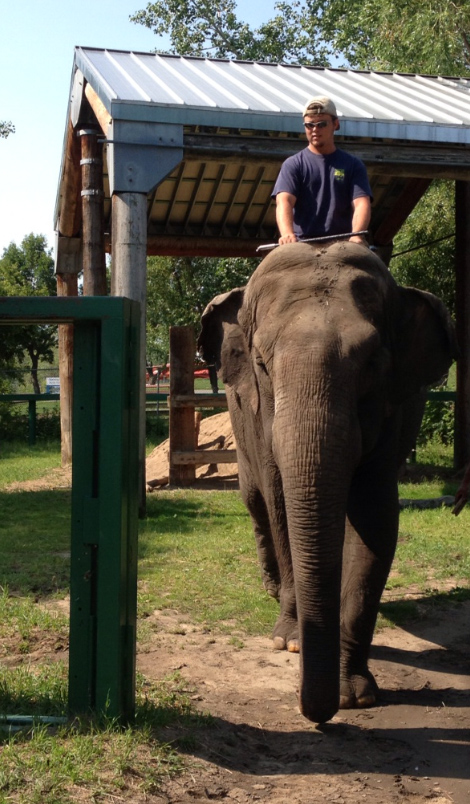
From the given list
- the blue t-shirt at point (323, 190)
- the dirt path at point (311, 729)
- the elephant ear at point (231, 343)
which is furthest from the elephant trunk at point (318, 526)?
the blue t-shirt at point (323, 190)

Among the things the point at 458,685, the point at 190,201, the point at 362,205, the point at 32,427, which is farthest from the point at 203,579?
the point at 32,427

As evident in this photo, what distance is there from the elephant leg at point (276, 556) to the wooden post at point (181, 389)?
5937mm

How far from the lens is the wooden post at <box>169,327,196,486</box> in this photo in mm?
13367

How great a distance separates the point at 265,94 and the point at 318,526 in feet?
28.2

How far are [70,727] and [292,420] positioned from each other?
1.65 m

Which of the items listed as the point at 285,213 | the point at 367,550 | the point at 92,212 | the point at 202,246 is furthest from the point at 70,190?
the point at 367,550

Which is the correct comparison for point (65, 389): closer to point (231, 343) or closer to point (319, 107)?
point (231, 343)

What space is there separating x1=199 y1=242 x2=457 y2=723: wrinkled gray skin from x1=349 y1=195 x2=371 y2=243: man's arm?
1.45ft

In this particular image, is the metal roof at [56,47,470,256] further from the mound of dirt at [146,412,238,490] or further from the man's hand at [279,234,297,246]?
the man's hand at [279,234,297,246]

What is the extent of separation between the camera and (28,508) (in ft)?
38.7

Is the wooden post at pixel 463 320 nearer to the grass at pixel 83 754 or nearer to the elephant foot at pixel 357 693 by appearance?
the elephant foot at pixel 357 693

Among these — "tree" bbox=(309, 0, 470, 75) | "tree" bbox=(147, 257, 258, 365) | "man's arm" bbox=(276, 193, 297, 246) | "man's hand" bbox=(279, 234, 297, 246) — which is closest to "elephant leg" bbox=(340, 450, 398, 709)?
"man's hand" bbox=(279, 234, 297, 246)

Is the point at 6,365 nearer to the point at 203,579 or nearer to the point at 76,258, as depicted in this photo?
the point at 76,258

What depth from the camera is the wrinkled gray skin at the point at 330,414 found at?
4.43 metres
